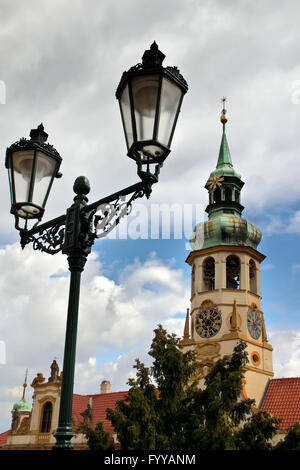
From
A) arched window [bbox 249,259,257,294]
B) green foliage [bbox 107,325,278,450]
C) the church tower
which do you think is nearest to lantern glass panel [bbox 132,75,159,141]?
green foliage [bbox 107,325,278,450]

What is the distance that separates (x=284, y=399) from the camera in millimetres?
29547

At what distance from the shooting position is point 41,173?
616 centimetres

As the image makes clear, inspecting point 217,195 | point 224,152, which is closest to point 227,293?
point 217,195

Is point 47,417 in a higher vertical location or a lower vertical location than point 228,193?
lower

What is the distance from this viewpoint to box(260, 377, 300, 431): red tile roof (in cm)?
2838

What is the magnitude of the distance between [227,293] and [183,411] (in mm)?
13876

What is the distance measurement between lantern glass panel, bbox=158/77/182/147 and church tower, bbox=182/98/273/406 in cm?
2515

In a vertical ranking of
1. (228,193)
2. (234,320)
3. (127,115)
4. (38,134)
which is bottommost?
(127,115)

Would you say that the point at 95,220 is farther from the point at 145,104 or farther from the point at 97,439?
the point at 97,439

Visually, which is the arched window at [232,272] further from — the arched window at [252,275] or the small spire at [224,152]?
the small spire at [224,152]

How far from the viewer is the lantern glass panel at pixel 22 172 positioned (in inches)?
240

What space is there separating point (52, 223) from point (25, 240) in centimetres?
56
